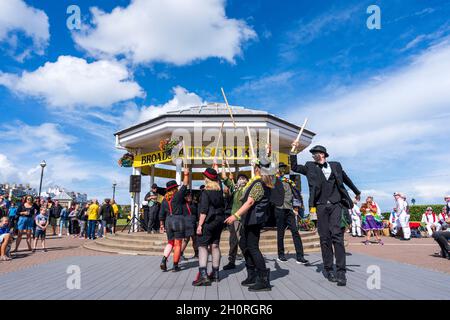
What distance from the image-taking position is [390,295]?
4.14 meters

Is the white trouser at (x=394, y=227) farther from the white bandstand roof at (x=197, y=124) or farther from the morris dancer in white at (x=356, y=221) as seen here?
the white bandstand roof at (x=197, y=124)

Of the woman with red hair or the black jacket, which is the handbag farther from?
the woman with red hair

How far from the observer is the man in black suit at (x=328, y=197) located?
4898 mm

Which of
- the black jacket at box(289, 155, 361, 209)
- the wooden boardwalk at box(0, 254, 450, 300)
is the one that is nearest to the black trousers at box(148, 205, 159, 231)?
the wooden boardwalk at box(0, 254, 450, 300)

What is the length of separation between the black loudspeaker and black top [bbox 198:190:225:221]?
38.2 ft

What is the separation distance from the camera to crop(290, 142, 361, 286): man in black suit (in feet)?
16.1

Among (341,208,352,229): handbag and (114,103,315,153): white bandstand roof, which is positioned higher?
(114,103,315,153): white bandstand roof

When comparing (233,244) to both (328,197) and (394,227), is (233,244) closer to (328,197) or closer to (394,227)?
(328,197)

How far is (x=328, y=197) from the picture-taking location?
502 centimetres

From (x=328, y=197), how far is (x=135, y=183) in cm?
1293

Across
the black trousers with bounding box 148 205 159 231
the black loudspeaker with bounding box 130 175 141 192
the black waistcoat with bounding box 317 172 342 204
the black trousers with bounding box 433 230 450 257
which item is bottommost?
the black trousers with bounding box 433 230 450 257

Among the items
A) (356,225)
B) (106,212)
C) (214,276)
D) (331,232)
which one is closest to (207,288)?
(214,276)

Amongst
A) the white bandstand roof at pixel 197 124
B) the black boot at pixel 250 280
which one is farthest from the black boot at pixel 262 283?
the white bandstand roof at pixel 197 124
